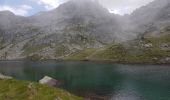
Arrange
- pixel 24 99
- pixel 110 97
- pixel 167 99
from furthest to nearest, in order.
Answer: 1. pixel 110 97
2. pixel 167 99
3. pixel 24 99

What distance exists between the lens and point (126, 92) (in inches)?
4783

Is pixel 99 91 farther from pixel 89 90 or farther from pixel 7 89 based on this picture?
pixel 7 89

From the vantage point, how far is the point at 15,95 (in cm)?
7738

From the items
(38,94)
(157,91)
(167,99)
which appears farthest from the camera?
(157,91)

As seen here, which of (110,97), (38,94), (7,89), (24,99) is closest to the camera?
(24,99)

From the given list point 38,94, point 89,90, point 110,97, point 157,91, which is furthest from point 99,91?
point 38,94

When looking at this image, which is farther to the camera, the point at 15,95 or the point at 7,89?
the point at 7,89

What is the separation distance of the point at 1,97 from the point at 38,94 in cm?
1094

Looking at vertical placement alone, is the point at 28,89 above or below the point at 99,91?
above

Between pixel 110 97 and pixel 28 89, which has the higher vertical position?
pixel 28 89

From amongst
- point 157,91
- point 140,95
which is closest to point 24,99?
point 140,95

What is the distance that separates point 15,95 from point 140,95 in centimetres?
5884

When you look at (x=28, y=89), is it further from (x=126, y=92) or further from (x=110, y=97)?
(x=126, y=92)

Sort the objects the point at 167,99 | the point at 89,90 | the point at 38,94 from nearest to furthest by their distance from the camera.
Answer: the point at 38,94
the point at 167,99
the point at 89,90
